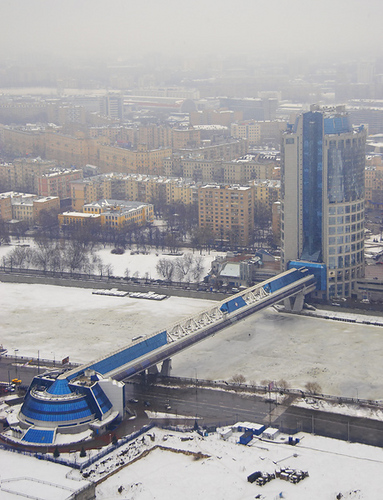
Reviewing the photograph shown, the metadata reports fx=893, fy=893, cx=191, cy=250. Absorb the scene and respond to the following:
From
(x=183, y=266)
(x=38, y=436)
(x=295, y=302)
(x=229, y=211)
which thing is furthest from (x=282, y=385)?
(x=229, y=211)

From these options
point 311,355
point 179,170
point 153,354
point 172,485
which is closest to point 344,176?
point 311,355

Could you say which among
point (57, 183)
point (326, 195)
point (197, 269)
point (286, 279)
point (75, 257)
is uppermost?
point (326, 195)

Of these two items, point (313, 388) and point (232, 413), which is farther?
point (313, 388)

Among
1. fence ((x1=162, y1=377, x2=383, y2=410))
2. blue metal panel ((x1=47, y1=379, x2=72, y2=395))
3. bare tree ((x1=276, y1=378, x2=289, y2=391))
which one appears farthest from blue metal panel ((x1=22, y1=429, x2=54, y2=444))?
bare tree ((x1=276, y1=378, x2=289, y2=391))

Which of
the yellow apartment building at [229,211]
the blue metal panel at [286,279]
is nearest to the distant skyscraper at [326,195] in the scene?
the blue metal panel at [286,279]

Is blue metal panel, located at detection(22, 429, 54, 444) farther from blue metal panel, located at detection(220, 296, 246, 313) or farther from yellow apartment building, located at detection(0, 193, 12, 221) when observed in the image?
yellow apartment building, located at detection(0, 193, 12, 221)

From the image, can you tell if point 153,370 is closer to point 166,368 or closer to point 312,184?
point 166,368
